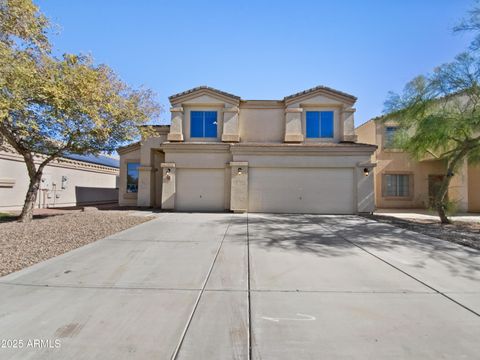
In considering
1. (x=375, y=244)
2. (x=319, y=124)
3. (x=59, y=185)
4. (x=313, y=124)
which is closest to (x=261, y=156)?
(x=313, y=124)

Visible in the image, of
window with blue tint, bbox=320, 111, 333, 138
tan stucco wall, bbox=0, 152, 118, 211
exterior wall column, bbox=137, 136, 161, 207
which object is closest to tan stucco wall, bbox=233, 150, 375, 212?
window with blue tint, bbox=320, 111, 333, 138

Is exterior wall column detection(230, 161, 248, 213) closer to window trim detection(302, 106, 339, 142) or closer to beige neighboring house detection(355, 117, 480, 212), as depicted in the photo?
window trim detection(302, 106, 339, 142)

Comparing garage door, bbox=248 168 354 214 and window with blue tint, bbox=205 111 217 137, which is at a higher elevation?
window with blue tint, bbox=205 111 217 137

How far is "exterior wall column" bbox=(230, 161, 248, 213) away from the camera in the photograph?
1550 centimetres

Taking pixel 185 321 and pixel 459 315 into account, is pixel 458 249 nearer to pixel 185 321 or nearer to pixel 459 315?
pixel 459 315

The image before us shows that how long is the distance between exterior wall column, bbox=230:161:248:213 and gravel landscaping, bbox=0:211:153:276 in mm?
5524

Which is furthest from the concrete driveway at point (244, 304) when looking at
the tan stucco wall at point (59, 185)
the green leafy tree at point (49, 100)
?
the tan stucco wall at point (59, 185)

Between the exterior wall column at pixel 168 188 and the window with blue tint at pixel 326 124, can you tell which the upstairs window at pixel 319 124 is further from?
the exterior wall column at pixel 168 188

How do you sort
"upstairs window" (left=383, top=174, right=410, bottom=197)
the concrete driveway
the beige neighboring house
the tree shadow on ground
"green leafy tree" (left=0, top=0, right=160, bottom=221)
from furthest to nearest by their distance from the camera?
"upstairs window" (left=383, top=174, right=410, bottom=197), the beige neighboring house, "green leafy tree" (left=0, top=0, right=160, bottom=221), the tree shadow on ground, the concrete driveway

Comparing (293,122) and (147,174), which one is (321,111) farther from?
(147,174)

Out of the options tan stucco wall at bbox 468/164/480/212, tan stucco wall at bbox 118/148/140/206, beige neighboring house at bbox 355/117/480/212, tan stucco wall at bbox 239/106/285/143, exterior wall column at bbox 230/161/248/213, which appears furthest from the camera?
tan stucco wall at bbox 118/148/140/206

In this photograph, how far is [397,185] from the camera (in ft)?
63.6

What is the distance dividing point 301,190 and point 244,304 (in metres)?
12.3

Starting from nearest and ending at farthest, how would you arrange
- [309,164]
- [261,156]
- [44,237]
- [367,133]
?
1. [44,237]
2. [309,164]
3. [261,156]
4. [367,133]
